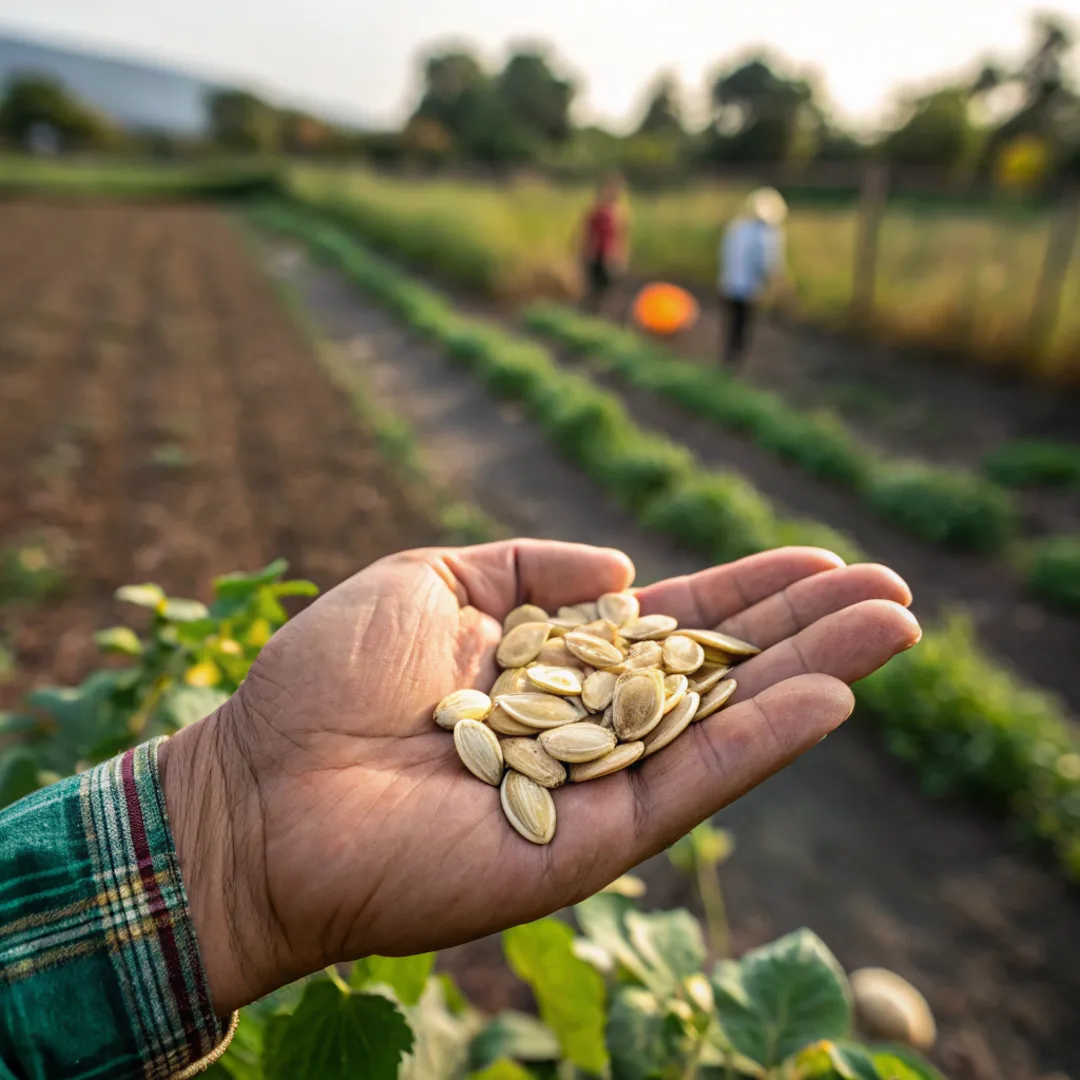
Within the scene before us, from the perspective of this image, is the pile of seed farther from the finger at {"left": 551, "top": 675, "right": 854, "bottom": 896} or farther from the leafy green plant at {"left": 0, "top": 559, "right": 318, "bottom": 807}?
the leafy green plant at {"left": 0, "top": 559, "right": 318, "bottom": 807}

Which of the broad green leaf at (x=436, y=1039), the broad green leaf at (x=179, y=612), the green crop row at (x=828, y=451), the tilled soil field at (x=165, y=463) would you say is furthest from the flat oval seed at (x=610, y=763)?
the green crop row at (x=828, y=451)

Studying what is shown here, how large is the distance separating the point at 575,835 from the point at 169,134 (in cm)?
7400

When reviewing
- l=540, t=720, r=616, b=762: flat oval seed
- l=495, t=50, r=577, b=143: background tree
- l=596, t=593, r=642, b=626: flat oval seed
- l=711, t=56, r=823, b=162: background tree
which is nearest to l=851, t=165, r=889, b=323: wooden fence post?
l=596, t=593, r=642, b=626: flat oval seed

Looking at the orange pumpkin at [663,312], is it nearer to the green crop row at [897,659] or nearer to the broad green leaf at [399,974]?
the green crop row at [897,659]

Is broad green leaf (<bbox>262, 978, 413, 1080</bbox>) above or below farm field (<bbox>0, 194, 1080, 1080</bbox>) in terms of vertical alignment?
above

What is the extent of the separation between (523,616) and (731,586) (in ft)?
1.68

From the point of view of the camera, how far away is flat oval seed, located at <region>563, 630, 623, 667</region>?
1863 millimetres

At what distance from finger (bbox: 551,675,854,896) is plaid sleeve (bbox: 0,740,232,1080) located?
22.0 inches

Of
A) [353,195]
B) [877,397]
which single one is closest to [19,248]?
[353,195]

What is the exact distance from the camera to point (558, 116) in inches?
2685

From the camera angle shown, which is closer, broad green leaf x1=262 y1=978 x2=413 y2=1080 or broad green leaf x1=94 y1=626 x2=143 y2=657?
broad green leaf x1=262 y1=978 x2=413 y2=1080

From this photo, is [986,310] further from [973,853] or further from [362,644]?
[362,644]

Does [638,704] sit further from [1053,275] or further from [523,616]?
[1053,275]

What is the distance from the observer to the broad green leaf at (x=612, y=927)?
1436mm
